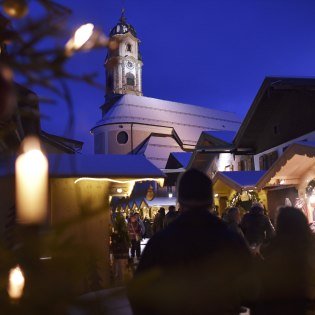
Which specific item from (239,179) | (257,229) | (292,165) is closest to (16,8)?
(257,229)

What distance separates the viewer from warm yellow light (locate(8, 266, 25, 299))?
3.65 feet

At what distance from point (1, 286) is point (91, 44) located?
2.70ft

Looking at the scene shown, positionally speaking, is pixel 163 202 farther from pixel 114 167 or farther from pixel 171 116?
pixel 171 116

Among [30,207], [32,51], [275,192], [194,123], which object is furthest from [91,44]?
[194,123]

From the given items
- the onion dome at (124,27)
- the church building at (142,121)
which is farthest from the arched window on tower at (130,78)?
the onion dome at (124,27)

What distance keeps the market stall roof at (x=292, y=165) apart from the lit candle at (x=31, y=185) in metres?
9.68

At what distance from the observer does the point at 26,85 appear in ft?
4.39

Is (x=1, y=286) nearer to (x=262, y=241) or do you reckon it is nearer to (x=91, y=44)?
(x=91, y=44)

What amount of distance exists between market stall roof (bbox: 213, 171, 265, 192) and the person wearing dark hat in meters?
14.0

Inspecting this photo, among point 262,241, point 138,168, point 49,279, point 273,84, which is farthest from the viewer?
point 273,84

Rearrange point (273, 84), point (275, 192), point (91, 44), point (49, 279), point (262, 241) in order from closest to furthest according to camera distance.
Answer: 1. point (49, 279)
2. point (91, 44)
3. point (262, 241)
4. point (275, 192)
5. point (273, 84)

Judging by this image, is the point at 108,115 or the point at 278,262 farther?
the point at 108,115

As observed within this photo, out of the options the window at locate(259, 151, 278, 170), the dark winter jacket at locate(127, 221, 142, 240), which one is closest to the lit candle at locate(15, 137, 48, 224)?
the dark winter jacket at locate(127, 221, 142, 240)

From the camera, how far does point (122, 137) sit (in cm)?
6347
